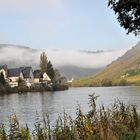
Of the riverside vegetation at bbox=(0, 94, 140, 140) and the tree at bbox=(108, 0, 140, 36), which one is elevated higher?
the tree at bbox=(108, 0, 140, 36)

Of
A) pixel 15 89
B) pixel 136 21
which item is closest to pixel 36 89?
pixel 15 89

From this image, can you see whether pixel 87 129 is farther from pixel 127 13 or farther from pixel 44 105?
pixel 44 105

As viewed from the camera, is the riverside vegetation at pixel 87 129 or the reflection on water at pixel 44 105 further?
the reflection on water at pixel 44 105

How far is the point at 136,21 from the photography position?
87.3ft

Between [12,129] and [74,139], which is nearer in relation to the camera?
[12,129]

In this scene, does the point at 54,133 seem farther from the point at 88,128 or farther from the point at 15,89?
the point at 15,89

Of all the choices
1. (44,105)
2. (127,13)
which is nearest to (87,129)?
(127,13)

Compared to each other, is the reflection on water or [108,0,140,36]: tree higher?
[108,0,140,36]: tree

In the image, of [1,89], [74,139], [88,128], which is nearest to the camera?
[88,128]

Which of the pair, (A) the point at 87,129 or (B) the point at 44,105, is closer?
(A) the point at 87,129

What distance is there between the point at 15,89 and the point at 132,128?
16424 centimetres

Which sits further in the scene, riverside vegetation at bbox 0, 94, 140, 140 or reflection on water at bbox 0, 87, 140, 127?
reflection on water at bbox 0, 87, 140, 127

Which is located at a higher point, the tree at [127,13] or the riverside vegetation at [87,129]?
the tree at [127,13]

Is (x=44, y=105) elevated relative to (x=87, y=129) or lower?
lower
